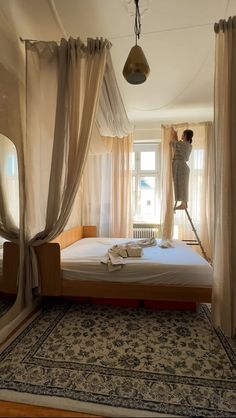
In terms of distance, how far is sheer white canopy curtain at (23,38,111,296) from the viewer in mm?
2164

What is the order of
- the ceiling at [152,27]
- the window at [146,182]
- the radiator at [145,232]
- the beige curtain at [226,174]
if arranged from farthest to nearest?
1. the window at [146,182]
2. the radiator at [145,232]
3. the ceiling at [152,27]
4. the beige curtain at [226,174]

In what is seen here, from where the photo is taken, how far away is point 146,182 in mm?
5121

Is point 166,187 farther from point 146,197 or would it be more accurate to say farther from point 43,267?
point 43,267

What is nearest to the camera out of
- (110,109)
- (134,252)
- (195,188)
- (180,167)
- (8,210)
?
(8,210)

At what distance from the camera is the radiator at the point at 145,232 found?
16.1ft

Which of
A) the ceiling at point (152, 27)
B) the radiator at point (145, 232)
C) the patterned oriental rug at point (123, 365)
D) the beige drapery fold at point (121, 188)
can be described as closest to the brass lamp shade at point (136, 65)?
the ceiling at point (152, 27)

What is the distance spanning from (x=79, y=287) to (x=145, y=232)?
275cm

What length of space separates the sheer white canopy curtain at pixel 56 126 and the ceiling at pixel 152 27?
223mm

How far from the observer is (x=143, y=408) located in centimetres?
133

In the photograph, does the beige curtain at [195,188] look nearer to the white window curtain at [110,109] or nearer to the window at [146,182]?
the window at [146,182]

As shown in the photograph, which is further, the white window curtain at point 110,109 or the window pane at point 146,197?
the window pane at point 146,197

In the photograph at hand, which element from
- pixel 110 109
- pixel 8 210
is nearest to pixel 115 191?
pixel 110 109

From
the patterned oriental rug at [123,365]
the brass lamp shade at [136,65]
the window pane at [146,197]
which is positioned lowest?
the patterned oriental rug at [123,365]

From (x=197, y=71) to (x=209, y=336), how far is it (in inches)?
124
